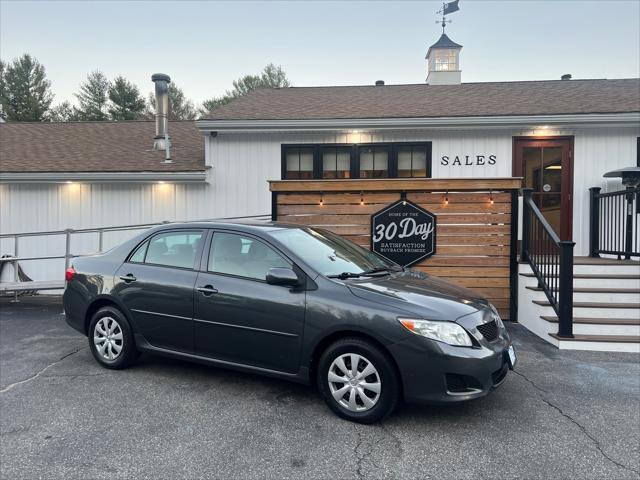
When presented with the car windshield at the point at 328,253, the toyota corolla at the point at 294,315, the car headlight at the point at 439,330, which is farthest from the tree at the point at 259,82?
the car headlight at the point at 439,330

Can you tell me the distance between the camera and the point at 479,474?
8.39 feet

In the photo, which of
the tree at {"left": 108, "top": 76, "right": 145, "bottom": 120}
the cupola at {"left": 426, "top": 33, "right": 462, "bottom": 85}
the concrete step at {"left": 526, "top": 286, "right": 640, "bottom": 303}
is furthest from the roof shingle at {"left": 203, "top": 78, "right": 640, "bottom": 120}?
the tree at {"left": 108, "top": 76, "right": 145, "bottom": 120}

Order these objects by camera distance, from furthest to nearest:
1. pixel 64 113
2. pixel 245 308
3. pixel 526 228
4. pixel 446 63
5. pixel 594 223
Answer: pixel 64 113
pixel 446 63
pixel 594 223
pixel 526 228
pixel 245 308

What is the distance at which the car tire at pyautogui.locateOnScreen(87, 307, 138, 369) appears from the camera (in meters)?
4.25

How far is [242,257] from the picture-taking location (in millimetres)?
3857

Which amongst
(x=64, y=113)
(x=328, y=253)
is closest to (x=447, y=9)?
(x=328, y=253)

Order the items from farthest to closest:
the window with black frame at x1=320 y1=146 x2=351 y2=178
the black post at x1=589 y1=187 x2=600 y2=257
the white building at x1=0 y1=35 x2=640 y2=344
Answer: the window with black frame at x1=320 y1=146 x2=351 y2=178
the white building at x1=0 y1=35 x2=640 y2=344
the black post at x1=589 y1=187 x2=600 y2=257

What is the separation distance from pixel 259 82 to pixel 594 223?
3799 cm

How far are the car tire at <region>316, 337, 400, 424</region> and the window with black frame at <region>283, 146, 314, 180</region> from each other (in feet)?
20.0

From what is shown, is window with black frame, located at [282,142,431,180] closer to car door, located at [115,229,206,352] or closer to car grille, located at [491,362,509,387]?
Result: car door, located at [115,229,206,352]

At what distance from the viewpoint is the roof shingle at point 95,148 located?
30.4ft

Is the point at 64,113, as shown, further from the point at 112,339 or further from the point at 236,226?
the point at 236,226

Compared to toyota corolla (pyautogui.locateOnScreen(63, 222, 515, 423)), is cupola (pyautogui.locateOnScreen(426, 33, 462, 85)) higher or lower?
higher

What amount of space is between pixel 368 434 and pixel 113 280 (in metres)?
2.94
